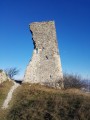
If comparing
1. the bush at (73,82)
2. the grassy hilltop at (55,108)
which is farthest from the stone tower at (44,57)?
the grassy hilltop at (55,108)

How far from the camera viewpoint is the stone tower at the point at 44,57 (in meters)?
37.6

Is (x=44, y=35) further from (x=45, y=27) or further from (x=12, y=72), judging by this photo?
(x=12, y=72)

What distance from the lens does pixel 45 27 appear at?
38.6 m

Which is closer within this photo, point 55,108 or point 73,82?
point 55,108

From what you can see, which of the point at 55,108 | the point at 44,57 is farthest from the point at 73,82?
the point at 55,108

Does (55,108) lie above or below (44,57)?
below

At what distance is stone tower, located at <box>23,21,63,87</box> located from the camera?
123ft

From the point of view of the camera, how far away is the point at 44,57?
38.0m

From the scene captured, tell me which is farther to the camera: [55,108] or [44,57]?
[44,57]

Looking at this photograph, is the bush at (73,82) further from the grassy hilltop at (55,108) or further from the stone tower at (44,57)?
the grassy hilltop at (55,108)

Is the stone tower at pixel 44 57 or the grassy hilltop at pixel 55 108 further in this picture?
the stone tower at pixel 44 57

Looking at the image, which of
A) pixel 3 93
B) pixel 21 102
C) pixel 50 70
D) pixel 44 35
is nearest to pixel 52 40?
pixel 44 35

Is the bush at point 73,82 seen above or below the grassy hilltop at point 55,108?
A: above

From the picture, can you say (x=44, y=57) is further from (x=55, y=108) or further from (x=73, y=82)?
(x=55, y=108)
